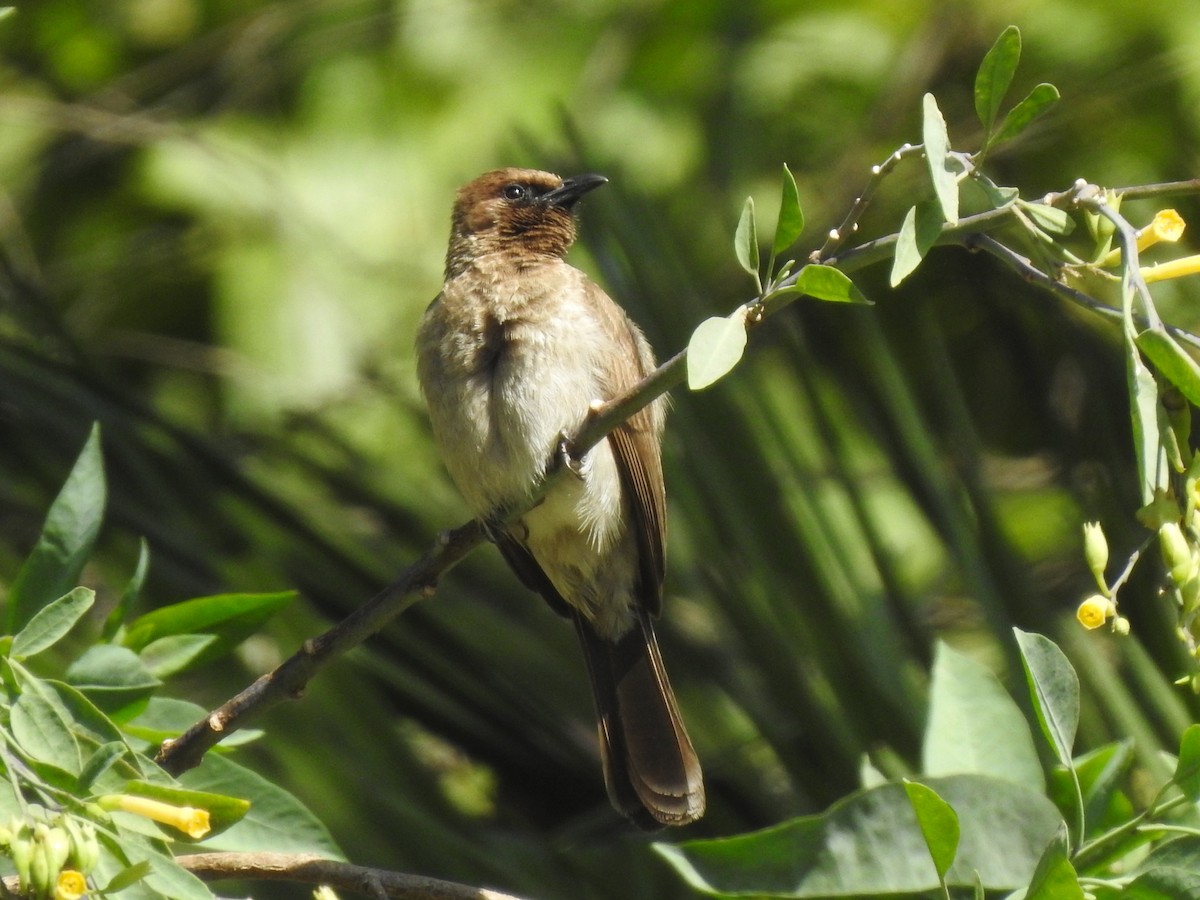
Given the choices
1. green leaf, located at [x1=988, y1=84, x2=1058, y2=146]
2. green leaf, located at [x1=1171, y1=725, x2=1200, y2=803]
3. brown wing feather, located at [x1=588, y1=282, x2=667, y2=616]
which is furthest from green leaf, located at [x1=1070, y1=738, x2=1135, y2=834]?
brown wing feather, located at [x1=588, y1=282, x2=667, y2=616]

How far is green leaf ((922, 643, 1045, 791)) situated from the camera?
226 cm

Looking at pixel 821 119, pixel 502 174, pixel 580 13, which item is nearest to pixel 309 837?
pixel 502 174

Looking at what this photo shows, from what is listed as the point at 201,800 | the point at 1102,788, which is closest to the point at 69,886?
the point at 201,800

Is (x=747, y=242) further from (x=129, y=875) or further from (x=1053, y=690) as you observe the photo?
(x=129, y=875)

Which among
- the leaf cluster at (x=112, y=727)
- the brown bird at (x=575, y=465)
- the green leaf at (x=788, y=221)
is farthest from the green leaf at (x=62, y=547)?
the brown bird at (x=575, y=465)

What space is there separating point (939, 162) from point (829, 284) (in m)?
0.18

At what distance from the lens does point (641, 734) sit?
11.0ft

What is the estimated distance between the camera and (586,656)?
366 centimetres

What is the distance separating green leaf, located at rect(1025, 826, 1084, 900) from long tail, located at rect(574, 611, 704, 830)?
55.3 inches

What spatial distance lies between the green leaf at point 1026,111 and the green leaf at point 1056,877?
2.56ft

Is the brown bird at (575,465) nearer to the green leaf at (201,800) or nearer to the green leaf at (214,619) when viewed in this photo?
the green leaf at (214,619)

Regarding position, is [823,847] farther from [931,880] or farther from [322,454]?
[322,454]

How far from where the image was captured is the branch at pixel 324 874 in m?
2.10

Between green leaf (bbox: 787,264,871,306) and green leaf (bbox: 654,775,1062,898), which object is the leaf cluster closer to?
green leaf (bbox: 654,775,1062,898)
